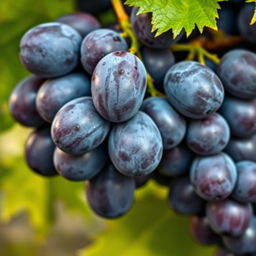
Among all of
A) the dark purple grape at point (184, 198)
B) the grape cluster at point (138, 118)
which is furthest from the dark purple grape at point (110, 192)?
the dark purple grape at point (184, 198)

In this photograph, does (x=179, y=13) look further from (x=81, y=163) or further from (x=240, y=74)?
(x=81, y=163)

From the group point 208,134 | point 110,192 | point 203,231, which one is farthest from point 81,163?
point 203,231

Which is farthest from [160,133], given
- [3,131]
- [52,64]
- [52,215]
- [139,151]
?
[52,215]

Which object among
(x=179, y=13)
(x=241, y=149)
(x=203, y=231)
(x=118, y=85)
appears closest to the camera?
(x=118, y=85)

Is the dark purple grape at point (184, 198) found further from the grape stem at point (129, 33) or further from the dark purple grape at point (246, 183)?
the grape stem at point (129, 33)

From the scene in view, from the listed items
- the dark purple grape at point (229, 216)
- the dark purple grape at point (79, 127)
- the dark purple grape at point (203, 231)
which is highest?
the dark purple grape at point (79, 127)
